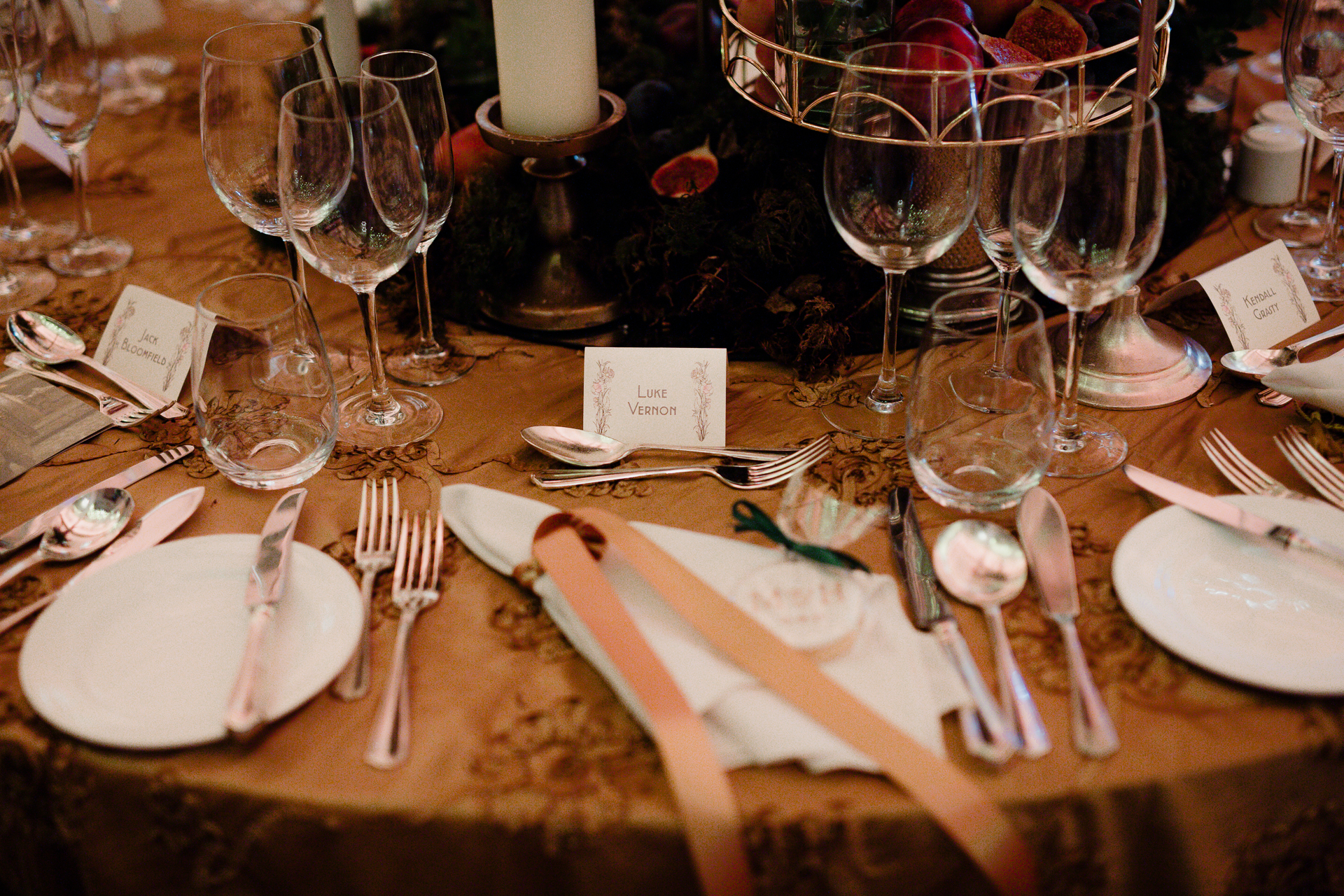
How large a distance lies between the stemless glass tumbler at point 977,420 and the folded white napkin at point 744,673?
0.47 feet

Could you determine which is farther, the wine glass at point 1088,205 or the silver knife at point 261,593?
the wine glass at point 1088,205

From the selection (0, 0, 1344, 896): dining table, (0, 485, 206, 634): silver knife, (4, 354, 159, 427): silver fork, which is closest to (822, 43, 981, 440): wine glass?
(0, 0, 1344, 896): dining table

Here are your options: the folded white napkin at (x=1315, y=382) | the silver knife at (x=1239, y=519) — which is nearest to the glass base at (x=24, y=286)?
the silver knife at (x=1239, y=519)

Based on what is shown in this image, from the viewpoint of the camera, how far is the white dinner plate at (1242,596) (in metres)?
0.73

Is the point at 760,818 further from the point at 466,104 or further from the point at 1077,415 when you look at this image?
the point at 466,104

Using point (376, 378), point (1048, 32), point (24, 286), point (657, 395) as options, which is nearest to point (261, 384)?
point (376, 378)

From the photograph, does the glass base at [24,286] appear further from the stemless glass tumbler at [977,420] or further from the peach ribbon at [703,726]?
the stemless glass tumbler at [977,420]

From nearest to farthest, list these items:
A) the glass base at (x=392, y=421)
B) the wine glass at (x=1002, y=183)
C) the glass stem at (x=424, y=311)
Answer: the wine glass at (x=1002, y=183) → the glass base at (x=392, y=421) → the glass stem at (x=424, y=311)

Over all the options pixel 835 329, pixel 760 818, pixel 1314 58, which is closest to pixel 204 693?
pixel 760 818

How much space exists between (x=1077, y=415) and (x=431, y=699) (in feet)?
2.18

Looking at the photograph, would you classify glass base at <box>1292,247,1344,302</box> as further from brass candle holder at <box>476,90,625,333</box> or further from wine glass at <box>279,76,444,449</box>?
wine glass at <box>279,76,444,449</box>

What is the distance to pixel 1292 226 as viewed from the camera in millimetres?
1404

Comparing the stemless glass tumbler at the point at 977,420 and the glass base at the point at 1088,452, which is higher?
the stemless glass tumbler at the point at 977,420

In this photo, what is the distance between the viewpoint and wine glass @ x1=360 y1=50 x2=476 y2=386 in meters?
1.05
